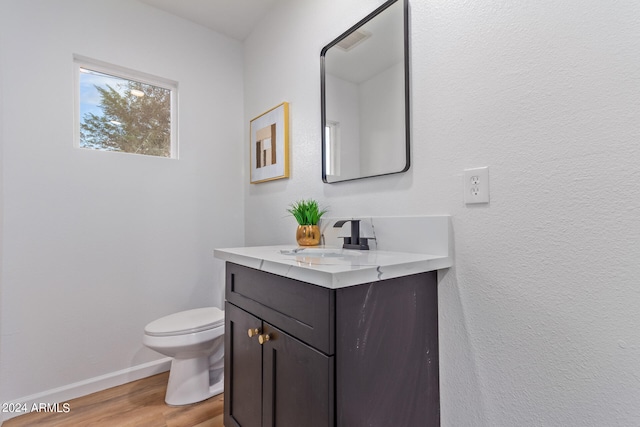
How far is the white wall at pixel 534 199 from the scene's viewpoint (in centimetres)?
74

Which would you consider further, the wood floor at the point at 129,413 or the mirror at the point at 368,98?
the wood floor at the point at 129,413

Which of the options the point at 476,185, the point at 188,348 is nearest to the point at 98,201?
the point at 188,348

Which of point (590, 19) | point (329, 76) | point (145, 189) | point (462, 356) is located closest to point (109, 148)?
point (145, 189)

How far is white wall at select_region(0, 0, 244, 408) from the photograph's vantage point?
1628 millimetres

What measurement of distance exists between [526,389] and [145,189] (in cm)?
220

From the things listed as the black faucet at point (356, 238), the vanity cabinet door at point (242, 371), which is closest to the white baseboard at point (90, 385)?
the vanity cabinet door at point (242, 371)

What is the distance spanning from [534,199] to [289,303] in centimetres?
78

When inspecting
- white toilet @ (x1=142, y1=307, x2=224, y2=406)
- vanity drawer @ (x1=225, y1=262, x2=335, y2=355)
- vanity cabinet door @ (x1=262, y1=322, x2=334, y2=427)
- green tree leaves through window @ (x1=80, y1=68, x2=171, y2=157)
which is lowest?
white toilet @ (x1=142, y1=307, x2=224, y2=406)

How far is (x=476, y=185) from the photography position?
993mm

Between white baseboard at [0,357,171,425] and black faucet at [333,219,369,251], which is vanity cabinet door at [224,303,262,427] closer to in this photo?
black faucet at [333,219,369,251]

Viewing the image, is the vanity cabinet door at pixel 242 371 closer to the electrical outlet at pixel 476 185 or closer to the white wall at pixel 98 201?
the electrical outlet at pixel 476 185

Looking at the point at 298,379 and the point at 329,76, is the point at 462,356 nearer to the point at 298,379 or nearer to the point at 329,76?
the point at 298,379

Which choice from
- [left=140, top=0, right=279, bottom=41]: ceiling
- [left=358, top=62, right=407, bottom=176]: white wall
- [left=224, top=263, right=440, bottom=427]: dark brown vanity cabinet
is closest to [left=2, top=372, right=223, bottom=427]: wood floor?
[left=224, top=263, right=440, bottom=427]: dark brown vanity cabinet

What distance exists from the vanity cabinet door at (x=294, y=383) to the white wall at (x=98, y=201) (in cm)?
137
